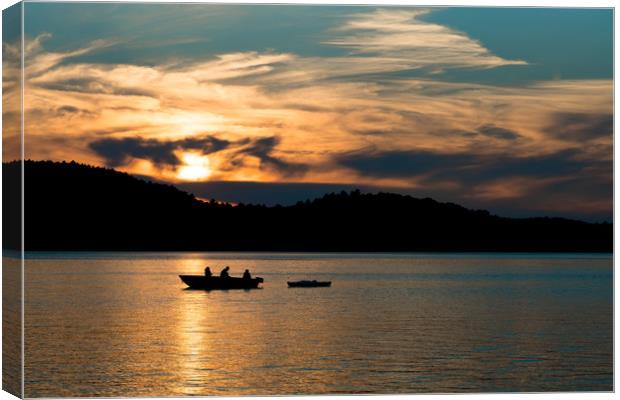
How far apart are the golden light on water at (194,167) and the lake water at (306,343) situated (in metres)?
3.64

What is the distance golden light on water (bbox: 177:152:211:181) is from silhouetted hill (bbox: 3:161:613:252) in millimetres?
1939

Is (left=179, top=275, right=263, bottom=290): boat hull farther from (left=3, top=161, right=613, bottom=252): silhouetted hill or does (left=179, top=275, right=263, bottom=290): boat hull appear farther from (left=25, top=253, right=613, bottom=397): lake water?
(left=3, top=161, right=613, bottom=252): silhouetted hill

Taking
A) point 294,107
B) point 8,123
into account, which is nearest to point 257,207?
point 294,107

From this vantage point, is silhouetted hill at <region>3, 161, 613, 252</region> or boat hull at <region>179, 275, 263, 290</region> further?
boat hull at <region>179, 275, 263, 290</region>

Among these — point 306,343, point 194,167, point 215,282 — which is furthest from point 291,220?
point 215,282

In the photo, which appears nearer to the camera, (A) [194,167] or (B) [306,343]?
(A) [194,167]

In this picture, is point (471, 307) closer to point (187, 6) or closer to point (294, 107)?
point (294, 107)

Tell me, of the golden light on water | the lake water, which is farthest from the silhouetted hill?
the lake water

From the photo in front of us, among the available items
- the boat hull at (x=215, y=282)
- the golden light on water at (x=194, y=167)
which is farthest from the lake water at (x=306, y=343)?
the golden light on water at (x=194, y=167)

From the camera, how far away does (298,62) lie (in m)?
18.0

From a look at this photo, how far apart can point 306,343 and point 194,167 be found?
4.54 meters

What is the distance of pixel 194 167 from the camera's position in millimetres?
24922

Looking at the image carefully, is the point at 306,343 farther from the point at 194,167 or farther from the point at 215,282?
the point at 215,282

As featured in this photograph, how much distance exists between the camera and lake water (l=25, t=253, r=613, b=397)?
709 inches
